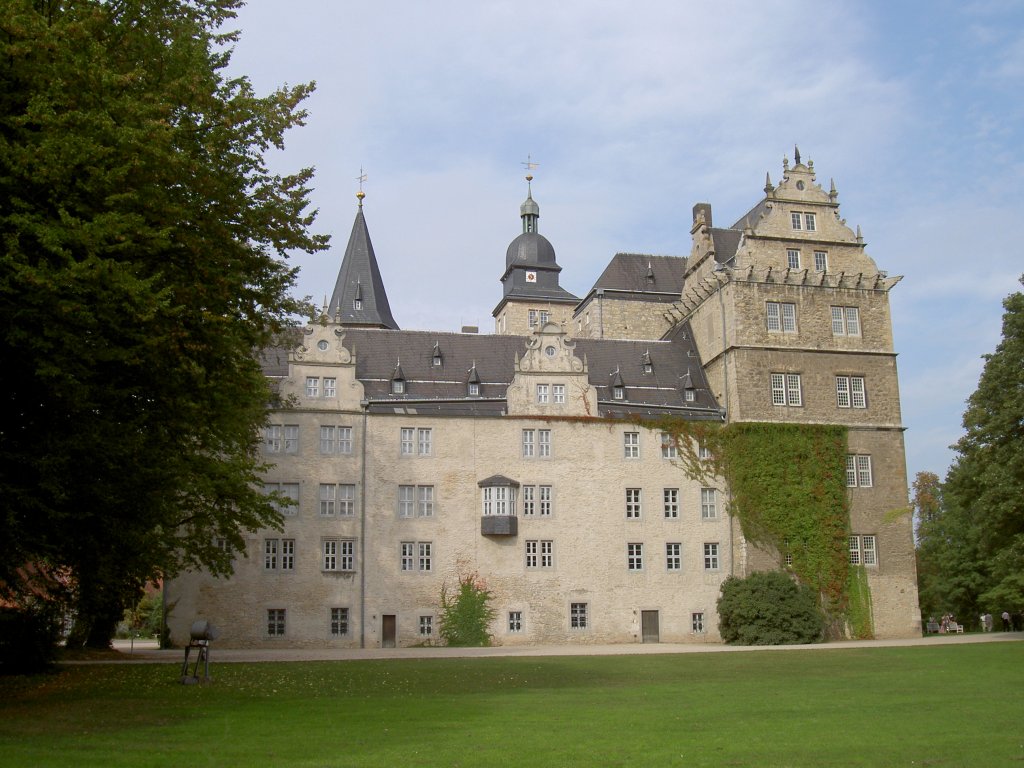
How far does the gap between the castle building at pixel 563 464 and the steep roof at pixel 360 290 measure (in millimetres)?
11348

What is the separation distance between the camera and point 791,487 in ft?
130

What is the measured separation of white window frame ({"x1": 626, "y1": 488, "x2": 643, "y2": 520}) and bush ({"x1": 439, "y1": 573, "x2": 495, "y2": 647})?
6118 millimetres

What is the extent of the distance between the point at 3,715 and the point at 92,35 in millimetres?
9558

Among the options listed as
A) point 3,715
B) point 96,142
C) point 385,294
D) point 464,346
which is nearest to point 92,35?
point 96,142

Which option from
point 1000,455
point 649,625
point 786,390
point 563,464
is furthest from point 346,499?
point 1000,455

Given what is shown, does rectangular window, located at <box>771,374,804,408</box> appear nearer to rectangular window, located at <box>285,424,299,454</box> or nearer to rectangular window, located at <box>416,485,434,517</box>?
rectangular window, located at <box>416,485,434,517</box>

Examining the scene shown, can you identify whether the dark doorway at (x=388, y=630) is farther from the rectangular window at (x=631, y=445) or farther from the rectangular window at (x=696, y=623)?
the rectangular window at (x=696, y=623)

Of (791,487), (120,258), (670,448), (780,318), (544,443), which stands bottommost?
(791,487)

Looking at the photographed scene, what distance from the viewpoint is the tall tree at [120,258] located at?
13.6 metres

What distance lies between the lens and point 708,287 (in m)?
43.8

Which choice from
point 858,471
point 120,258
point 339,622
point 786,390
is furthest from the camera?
point 786,390

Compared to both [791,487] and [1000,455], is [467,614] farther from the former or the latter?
[1000,455]

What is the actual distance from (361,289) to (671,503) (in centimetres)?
2199

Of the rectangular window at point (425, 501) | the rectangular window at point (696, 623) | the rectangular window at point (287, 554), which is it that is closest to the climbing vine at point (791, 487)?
the rectangular window at point (696, 623)
